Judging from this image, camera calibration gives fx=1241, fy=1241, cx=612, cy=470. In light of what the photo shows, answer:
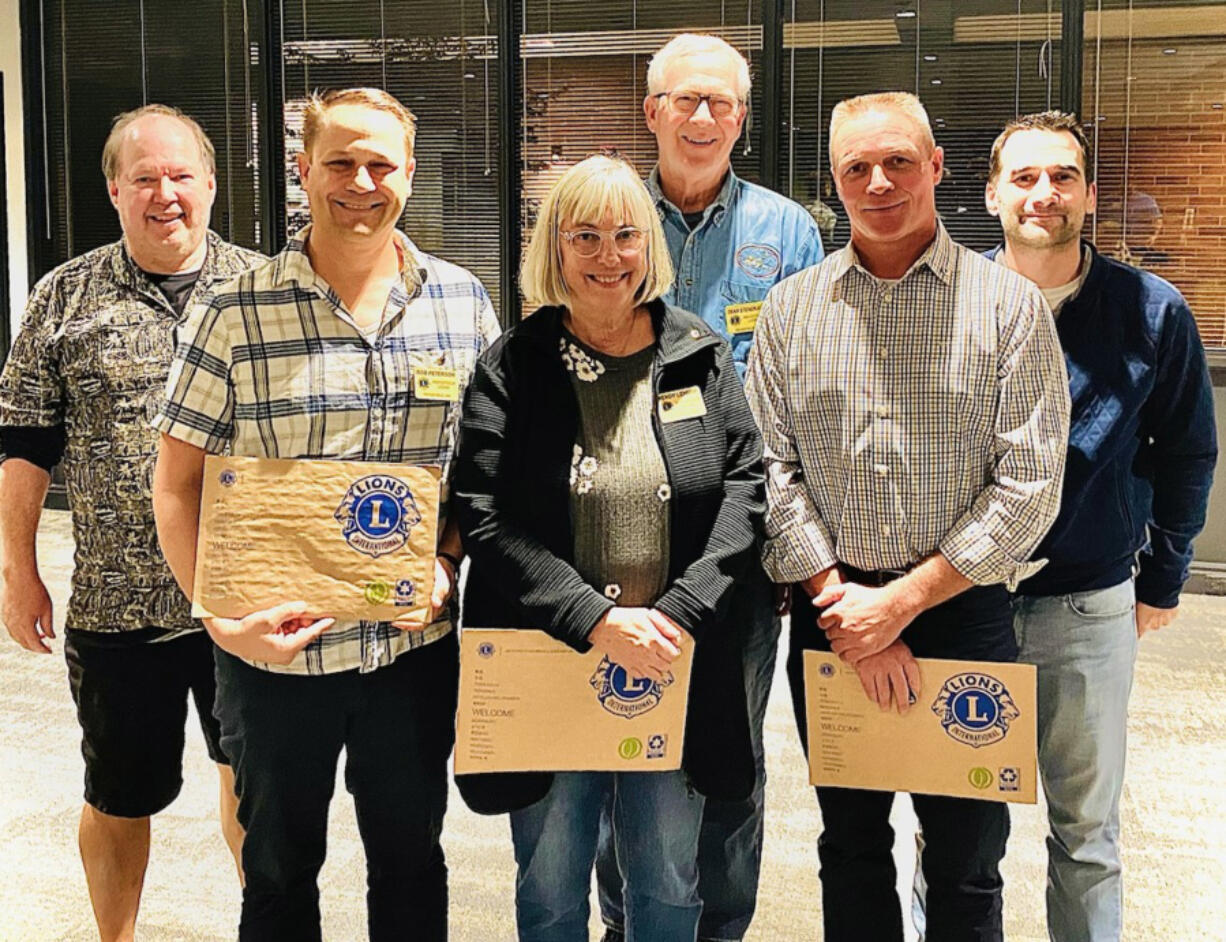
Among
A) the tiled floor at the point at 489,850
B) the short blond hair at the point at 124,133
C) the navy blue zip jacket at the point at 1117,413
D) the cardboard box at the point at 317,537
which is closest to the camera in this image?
the cardboard box at the point at 317,537

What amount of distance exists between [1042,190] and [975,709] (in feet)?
2.85

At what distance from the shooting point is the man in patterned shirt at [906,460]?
1.88 meters

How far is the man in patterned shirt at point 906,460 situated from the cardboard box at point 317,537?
1.87 feet

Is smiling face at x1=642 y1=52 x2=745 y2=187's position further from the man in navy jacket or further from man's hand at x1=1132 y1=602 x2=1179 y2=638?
man's hand at x1=1132 y1=602 x2=1179 y2=638

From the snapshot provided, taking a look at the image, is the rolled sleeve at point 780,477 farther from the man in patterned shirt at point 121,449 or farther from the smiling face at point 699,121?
the man in patterned shirt at point 121,449

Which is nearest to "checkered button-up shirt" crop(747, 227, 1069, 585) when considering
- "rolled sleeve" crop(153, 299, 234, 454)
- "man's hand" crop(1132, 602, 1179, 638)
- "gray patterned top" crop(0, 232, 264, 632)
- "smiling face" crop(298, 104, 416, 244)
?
"man's hand" crop(1132, 602, 1179, 638)

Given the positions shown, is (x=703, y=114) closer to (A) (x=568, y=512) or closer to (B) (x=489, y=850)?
(A) (x=568, y=512)

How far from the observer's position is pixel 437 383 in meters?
1.91

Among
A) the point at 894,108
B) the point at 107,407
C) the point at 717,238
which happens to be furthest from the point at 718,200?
the point at 107,407

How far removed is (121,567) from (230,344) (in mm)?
626

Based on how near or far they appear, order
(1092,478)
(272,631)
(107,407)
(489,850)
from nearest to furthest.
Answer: (272,631)
(1092,478)
(107,407)
(489,850)

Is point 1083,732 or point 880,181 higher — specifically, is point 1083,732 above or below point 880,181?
below

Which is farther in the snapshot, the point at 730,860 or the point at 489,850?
the point at 489,850

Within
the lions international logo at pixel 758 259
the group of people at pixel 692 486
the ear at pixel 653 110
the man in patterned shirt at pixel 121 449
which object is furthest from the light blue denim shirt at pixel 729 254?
the man in patterned shirt at pixel 121 449
